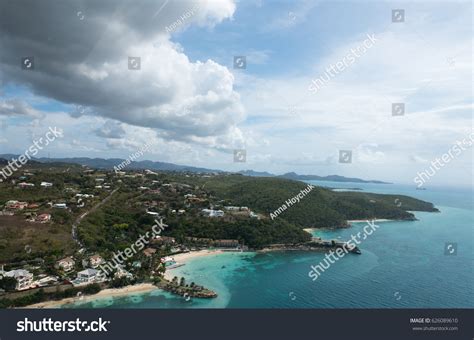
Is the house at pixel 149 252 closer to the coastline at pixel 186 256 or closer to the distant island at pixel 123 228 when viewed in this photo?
the distant island at pixel 123 228

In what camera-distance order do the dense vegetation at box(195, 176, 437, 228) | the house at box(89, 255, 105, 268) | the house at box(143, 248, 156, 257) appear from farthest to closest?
1. the dense vegetation at box(195, 176, 437, 228)
2. the house at box(143, 248, 156, 257)
3. the house at box(89, 255, 105, 268)

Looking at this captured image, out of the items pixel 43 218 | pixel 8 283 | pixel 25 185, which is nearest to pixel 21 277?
pixel 8 283

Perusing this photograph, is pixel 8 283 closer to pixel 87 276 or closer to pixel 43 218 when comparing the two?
pixel 87 276

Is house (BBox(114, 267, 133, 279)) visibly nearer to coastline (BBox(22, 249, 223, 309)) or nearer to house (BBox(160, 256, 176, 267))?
coastline (BBox(22, 249, 223, 309))

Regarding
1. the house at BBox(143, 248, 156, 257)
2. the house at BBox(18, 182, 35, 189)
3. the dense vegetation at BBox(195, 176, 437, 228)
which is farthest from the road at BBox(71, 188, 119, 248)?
the dense vegetation at BBox(195, 176, 437, 228)
